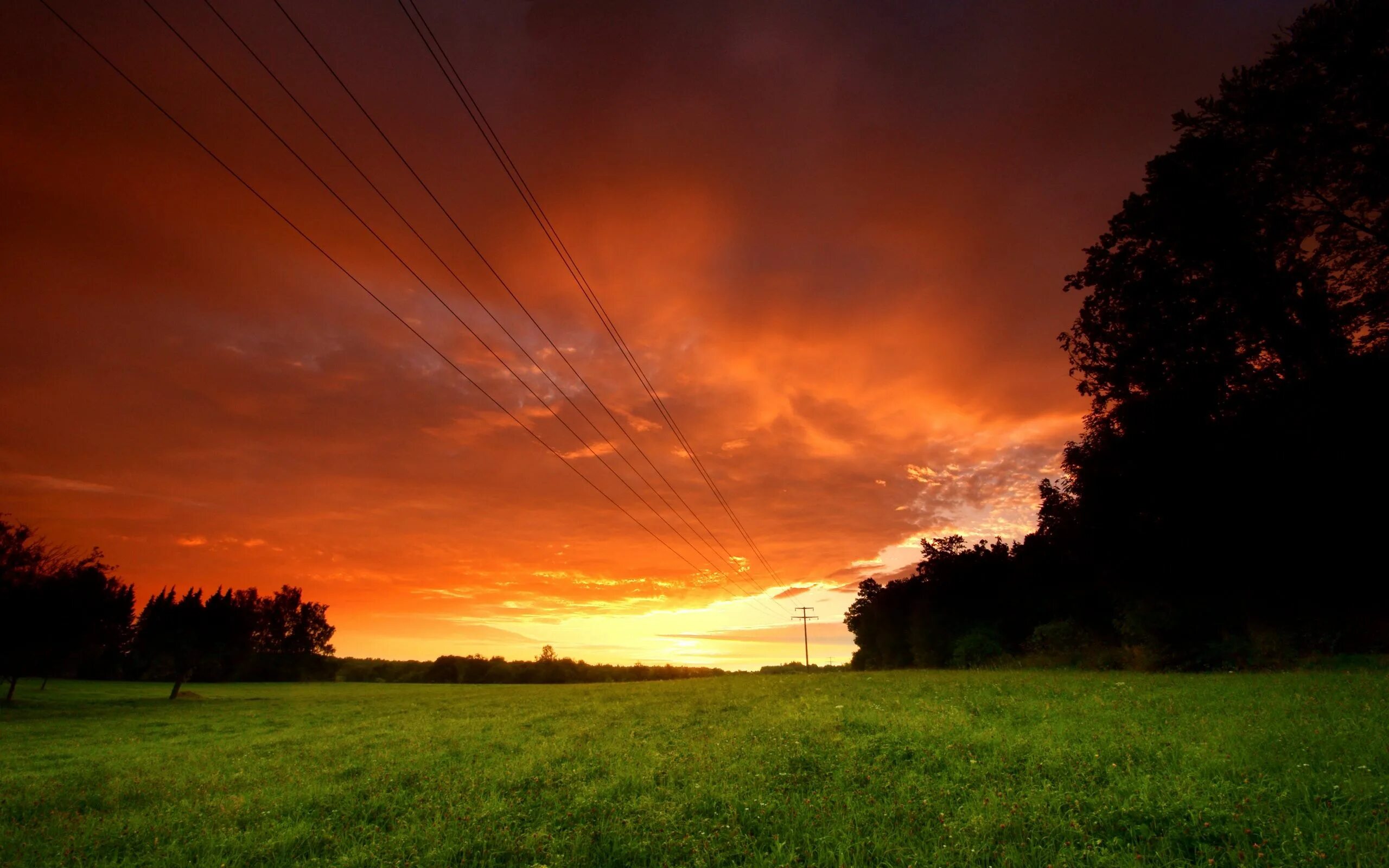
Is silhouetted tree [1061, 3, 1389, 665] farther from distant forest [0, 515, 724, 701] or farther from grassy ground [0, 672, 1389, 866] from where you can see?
distant forest [0, 515, 724, 701]

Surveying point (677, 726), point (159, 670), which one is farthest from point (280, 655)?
point (677, 726)

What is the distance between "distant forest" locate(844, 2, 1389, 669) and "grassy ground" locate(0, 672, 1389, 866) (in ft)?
27.0

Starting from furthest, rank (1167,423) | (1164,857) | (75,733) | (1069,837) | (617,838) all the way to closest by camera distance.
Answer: (75,733)
(1167,423)
(617,838)
(1069,837)
(1164,857)

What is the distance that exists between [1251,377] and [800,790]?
29620 mm

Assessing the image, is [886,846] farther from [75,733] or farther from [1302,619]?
[75,733]

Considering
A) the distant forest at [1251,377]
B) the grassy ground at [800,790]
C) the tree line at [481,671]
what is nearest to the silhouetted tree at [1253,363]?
the distant forest at [1251,377]

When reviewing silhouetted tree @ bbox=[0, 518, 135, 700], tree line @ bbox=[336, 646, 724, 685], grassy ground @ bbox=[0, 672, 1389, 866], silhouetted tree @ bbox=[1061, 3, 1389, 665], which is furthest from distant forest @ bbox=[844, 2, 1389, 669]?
tree line @ bbox=[336, 646, 724, 685]

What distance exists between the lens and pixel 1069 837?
7223mm

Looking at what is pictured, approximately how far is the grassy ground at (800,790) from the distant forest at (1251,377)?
8238 mm

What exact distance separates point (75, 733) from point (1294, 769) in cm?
4919

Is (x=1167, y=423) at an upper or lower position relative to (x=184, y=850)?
upper

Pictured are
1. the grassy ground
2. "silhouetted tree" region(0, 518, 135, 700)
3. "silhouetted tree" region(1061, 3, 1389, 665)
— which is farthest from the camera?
"silhouetted tree" region(0, 518, 135, 700)

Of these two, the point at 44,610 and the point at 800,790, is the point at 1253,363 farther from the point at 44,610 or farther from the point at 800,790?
the point at 44,610

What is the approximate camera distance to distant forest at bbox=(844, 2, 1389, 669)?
20453 millimetres
